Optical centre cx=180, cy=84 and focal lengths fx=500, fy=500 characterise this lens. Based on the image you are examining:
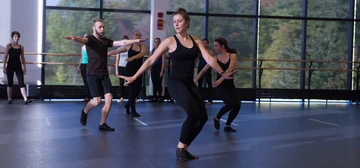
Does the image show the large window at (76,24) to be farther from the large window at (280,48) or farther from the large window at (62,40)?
the large window at (280,48)

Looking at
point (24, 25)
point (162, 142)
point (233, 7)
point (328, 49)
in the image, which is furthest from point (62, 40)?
point (162, 142)

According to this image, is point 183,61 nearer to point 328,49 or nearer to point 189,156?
point 189,156

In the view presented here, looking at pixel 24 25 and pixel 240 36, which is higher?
pixel 24 25

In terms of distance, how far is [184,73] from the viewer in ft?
15.6

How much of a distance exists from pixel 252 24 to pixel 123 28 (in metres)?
3.65

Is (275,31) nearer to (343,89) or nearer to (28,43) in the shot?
(343,89)

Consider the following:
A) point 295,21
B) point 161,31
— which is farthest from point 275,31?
point 161,31

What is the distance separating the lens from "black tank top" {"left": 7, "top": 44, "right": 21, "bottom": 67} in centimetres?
1065

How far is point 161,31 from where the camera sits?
13195 mm

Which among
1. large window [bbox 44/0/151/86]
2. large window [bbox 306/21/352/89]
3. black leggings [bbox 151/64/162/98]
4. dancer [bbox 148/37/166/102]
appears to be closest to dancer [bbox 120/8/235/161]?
dancer [bbox 148/37/166/102]

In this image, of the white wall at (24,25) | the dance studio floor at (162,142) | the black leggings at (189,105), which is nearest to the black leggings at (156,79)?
the white wall at (24,25)

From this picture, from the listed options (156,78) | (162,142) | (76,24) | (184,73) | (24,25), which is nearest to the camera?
(184,73)

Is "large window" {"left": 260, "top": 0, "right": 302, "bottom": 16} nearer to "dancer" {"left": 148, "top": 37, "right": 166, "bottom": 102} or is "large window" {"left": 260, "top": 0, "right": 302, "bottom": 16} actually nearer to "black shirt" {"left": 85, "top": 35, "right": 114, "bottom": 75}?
"dancer" {"left": 148, "top": 37, "right": 166, "bottom": 102}

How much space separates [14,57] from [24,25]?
6.46 feet
